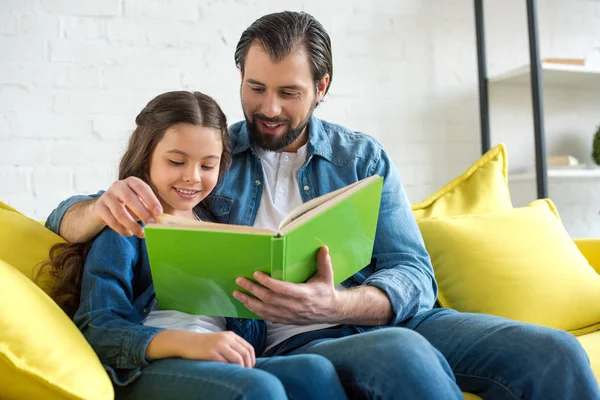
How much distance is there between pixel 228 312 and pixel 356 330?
336 millimetres

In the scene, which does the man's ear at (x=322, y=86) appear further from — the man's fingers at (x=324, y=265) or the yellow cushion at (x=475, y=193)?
the man's fingers at (x=324, y=265)

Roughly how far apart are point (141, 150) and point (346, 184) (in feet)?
1.58

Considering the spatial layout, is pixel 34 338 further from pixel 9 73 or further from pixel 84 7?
pixel 84 7

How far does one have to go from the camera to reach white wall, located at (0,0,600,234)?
7.92 ft

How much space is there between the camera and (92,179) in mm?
2492

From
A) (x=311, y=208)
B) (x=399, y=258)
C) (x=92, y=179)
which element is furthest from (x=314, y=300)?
(x=92, y=179)

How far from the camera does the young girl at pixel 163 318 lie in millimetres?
1151

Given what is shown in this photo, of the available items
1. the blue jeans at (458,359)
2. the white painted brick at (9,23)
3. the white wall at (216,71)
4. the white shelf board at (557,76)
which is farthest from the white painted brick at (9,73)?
the white shelf board at (557,76)

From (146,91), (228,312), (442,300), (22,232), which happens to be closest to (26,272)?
(22,232)

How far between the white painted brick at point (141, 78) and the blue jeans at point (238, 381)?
1.50m

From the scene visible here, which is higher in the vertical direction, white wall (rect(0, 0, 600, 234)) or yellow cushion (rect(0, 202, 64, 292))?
white wall (rect(0, 0, 600, 234))

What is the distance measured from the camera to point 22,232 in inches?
59.2

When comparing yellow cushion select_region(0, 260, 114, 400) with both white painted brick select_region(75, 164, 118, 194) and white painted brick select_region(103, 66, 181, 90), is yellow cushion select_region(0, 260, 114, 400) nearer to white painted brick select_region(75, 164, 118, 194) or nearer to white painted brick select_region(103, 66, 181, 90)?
white painted brick select_region(75, 164, 118, 194)

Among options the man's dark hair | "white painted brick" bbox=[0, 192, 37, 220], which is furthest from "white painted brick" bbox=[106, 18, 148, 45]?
the man's dark hair
